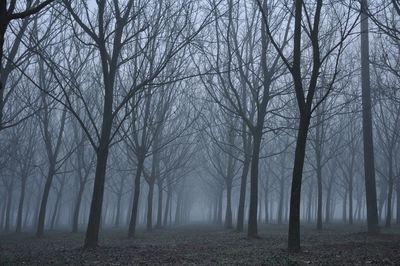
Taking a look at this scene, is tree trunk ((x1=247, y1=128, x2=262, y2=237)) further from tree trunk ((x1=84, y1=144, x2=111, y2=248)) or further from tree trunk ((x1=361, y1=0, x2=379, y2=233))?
tree trunk ((x1=84, y1=144, x2=111, y2=248))

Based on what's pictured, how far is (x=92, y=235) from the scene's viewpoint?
9656mm

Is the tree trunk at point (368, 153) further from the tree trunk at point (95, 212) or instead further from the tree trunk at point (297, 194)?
the tree trunk at point (95, 212)

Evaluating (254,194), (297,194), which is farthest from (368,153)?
(297,194)

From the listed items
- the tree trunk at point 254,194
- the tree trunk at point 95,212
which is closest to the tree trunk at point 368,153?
the tree trunk at point 254,194

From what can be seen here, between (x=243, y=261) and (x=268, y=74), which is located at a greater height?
(x=268, y=74)

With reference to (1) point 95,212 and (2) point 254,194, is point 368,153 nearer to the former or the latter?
(2) point 254,194

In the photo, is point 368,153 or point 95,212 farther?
point 368,153

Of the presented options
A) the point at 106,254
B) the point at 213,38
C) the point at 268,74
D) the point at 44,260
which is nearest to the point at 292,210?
the point at 106,254

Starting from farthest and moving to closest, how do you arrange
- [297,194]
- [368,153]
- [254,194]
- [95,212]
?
1. [368,153]
2. [254,194]
3. [95,212]
4. [297,194]

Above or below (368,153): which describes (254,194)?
below

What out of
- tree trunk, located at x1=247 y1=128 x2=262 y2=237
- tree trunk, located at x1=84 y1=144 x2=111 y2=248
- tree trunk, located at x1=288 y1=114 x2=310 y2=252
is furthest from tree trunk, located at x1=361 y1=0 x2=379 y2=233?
tree trunk, located at x1=84 y1=144 x2=111 y2=248

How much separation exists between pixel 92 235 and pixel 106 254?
4.32 feet

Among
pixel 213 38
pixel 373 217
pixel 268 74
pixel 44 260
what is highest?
pixel 213 38

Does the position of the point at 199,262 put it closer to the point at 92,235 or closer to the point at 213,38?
the point at 92,235
